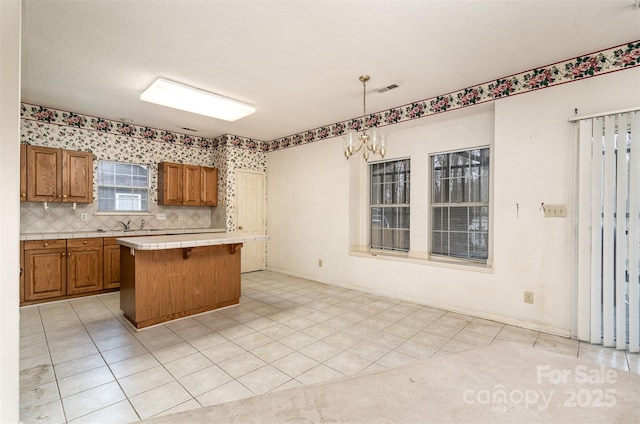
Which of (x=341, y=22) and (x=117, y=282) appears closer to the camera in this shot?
(x=341, y=22)

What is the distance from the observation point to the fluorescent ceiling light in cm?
343

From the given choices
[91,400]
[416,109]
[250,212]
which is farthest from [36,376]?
[416,109]

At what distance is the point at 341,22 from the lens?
238cm

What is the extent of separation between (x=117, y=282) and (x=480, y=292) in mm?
5141

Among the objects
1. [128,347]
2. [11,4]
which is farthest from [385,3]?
[128,347]

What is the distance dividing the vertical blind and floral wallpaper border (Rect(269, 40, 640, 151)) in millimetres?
499

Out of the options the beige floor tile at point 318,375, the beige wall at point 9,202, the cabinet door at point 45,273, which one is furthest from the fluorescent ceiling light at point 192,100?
the beige floor tile at point 318,375

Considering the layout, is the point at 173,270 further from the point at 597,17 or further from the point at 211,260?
the point at 597,17

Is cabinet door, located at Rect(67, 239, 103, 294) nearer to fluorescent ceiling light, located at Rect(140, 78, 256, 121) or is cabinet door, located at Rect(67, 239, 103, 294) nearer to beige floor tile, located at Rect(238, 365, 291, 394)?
fluorescent ceiling light, located at Rect(140, 78, 256, 121)

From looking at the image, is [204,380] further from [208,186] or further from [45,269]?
[208,186]

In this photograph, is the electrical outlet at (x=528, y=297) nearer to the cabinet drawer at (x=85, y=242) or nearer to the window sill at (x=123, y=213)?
the cabinet drawer at (x=85, y=242)

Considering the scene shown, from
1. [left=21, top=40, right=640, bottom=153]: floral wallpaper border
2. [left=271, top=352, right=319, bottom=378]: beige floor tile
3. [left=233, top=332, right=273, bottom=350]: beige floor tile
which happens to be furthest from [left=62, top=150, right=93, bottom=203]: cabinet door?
[left=271, top=352, right=319, bottom=378]: beige floor tile

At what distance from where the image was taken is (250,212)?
613 cm

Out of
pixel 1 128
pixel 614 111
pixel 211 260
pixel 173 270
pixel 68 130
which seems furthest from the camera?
pixel 68 130
